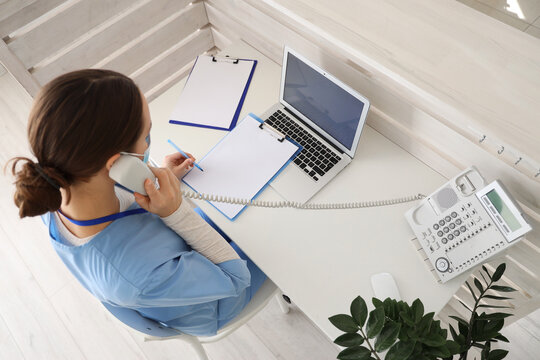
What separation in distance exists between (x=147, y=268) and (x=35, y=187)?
28 cm

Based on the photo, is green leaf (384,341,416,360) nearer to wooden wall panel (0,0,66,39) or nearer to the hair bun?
the hair bun

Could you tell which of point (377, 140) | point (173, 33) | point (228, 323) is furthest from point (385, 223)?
point (173, 33)

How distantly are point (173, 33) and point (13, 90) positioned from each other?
1.55m

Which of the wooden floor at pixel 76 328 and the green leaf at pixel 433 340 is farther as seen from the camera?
the wooden floor at pixel 76 328

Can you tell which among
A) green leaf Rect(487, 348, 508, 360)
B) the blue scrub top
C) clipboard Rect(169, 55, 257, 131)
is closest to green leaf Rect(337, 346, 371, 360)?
green leaf Rect(487, 348, 508, 360)

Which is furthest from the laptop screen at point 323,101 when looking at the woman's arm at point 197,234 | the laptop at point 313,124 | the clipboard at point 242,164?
the woman's arm at point 197,234

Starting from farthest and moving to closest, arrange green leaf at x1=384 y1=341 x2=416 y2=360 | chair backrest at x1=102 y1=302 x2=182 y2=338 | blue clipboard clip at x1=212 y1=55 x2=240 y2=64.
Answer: blue clipboard clip at x1=212 y1=55 x2=240 y2=64 < chair backrest at x1=102 y1=302 x2=182 y2=338 < green leaf at x1=384 y1=341 x2=416 y2=360

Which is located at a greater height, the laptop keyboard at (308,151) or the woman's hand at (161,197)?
the woman's hand at (161,197)

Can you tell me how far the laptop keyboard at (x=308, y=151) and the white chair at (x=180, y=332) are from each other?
0.39 metres

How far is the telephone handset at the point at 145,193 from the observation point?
0.85m

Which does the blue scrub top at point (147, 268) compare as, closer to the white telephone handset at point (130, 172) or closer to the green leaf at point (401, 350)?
the white telephone handset at point (130, 172)

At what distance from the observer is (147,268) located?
34.4 inches

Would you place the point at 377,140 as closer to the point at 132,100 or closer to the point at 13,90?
the point at 132,100

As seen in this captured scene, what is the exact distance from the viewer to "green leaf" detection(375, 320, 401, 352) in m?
0.64
